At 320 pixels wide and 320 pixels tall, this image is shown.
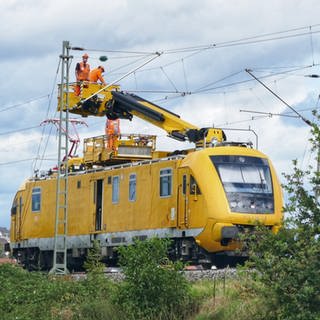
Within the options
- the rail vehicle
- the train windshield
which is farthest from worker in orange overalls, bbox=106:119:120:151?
the train windshield

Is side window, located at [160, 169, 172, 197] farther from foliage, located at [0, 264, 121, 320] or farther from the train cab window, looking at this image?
foliage, located at [0, 264, 121, 320]

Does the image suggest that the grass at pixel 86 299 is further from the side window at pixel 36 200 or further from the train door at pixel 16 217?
the train door at pixel 16 217

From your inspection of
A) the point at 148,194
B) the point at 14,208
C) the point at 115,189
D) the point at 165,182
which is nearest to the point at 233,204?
the point at 165,182

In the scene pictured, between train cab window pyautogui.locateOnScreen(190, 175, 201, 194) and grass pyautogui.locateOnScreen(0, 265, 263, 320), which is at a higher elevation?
train cab window pyautogui.locateOnScreen(190, 175, 201, 194)

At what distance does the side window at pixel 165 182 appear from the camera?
29969 mm

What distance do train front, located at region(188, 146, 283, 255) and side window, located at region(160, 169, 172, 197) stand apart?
135 cm

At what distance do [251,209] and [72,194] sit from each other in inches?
377

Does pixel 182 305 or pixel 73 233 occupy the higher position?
pixel 73 233

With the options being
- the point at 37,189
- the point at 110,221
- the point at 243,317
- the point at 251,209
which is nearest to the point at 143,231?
the point at 110,221

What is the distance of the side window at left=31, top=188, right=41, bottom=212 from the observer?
37.9 metres

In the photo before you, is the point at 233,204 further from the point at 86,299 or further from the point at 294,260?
the point at 294,260

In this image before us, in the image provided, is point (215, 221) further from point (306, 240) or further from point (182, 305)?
point (306, 240)

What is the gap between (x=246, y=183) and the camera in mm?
28578

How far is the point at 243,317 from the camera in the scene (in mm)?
18797
